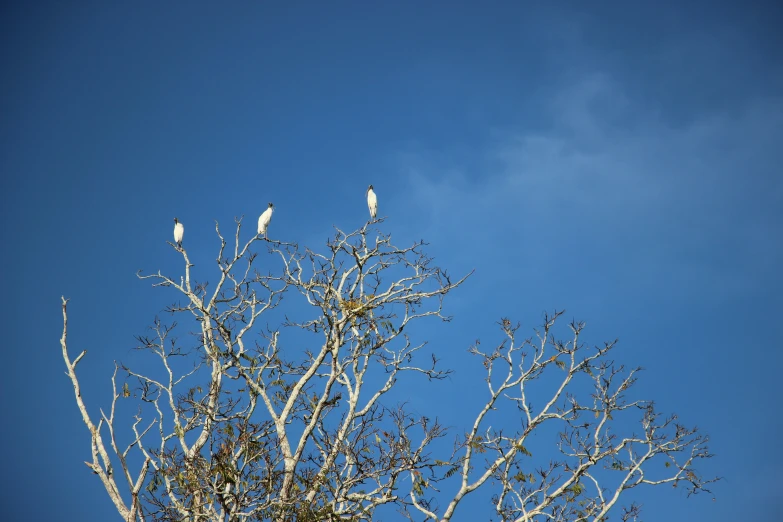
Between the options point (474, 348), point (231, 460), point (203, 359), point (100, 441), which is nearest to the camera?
point (231, 460)

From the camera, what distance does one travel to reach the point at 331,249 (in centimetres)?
1005

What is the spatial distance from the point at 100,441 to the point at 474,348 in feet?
19.4

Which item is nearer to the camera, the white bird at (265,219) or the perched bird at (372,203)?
the perched bird at (372,203)

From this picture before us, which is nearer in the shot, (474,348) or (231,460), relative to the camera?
(231,460)

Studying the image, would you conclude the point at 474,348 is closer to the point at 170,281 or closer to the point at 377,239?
the point at 377,239

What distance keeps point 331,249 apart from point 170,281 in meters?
2.90

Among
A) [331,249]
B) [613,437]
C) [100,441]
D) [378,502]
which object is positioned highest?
[331,249]

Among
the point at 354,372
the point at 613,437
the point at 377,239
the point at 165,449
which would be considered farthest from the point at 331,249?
the point at 613,437

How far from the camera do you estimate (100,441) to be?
9.74m

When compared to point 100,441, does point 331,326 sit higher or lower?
higher

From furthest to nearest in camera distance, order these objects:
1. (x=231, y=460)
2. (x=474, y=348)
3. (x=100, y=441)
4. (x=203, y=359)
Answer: (x=474, y=348) < (x=203, y=359) < (x=100, y=441) < (x=231, y=460)

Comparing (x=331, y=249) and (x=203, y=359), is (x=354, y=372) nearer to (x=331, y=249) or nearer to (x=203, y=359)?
(x=331, y=249)

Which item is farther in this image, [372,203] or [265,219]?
[265,219]

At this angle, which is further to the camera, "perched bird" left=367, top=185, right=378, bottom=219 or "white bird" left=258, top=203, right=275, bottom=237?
"white bird" left=258, top=203, right=275, bottom=237
